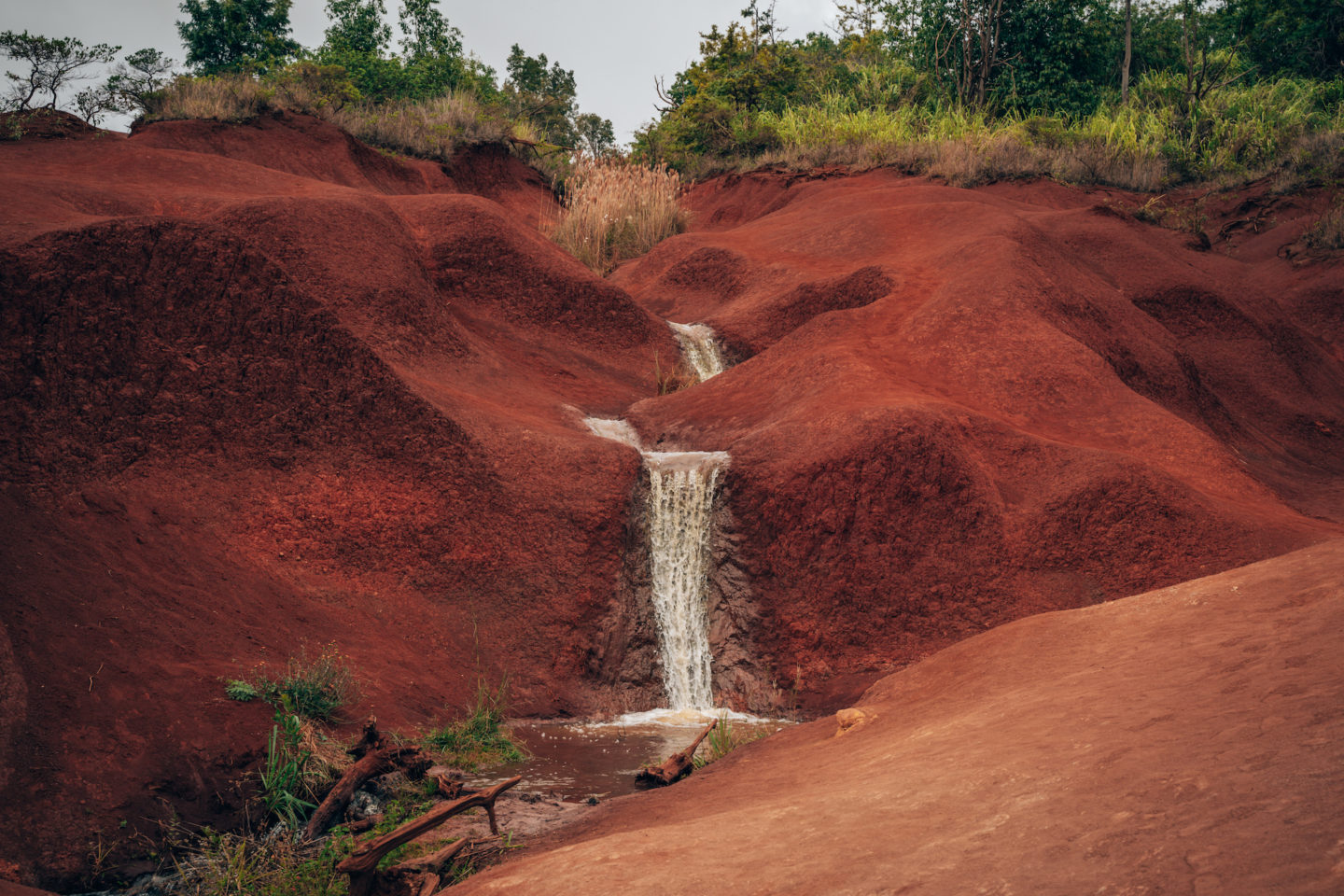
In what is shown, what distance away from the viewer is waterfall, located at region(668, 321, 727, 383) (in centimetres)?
1238

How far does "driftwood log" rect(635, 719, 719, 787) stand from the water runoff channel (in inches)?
15.7

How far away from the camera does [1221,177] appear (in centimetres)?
1820

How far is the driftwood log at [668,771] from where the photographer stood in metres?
5.08

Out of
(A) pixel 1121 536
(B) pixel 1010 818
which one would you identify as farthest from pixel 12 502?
(A) pixel 1121 536

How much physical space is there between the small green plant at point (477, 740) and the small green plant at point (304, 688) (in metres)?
0.61

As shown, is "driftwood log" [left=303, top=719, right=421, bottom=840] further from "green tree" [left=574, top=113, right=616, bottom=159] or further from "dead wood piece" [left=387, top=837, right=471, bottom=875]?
"green tree" [left=574, top=113, right=616, bottom=159]

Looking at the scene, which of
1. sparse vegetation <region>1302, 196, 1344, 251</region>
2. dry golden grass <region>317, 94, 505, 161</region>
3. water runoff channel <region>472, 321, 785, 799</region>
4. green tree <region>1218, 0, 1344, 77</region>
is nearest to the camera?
water runoff channel <region>472, 321, 785, 799</region>

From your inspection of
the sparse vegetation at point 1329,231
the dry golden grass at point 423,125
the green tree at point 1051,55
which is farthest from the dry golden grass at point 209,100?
the sparse vegetation at point 1329,231

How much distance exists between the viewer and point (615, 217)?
16672mm

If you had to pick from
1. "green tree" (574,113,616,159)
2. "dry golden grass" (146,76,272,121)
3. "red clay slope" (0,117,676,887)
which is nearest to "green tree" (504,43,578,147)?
"green tree" (574,113,616,159)

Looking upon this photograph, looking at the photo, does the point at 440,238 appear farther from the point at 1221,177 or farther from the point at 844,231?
the point at 1221,177

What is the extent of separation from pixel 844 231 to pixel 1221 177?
9.10m

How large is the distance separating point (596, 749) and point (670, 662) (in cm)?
163

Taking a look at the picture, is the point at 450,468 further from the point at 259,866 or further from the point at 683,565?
the point at 259,866
